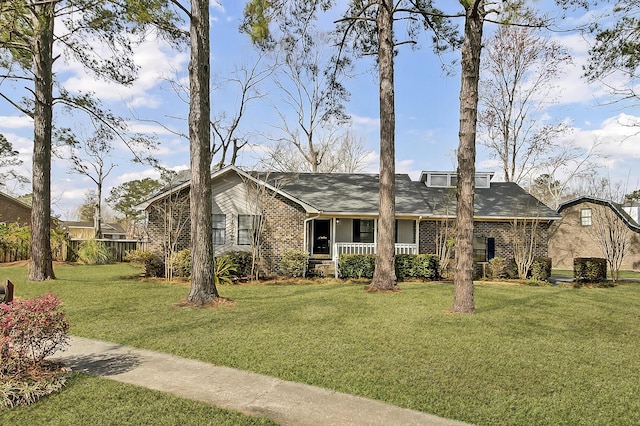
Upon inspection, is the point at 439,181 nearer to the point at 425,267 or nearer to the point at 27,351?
the point at 425,267

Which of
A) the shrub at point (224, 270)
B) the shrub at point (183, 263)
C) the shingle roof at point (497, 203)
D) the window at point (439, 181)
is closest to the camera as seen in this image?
the shrub at point (224, 270)

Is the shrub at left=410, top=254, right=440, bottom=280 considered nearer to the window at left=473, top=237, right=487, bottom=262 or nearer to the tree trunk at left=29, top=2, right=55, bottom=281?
the window at left=473, top=237, right=487, bottom=262

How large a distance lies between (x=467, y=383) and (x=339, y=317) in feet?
12.9

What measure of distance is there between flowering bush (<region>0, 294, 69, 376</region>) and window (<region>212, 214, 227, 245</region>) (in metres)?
11.8

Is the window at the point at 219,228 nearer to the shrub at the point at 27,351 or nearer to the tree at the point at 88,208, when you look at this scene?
the shrub at the point at 27,351

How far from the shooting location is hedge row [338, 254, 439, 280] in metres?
15.6

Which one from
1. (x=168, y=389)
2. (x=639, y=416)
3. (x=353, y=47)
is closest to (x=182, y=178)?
(x=353, y=47)

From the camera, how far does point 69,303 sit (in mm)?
9727

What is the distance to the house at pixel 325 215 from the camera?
16203mm

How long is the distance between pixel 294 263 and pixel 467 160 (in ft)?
27.3

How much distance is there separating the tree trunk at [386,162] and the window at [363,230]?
6.49 m

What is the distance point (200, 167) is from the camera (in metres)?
9.88

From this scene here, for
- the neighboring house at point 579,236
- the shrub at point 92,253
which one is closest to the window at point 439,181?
the neighboring house at point 579,236

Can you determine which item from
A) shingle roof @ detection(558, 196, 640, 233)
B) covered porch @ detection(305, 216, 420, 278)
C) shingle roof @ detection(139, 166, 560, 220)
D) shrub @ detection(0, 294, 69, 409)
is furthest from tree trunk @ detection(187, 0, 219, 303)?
shingle roof @ detection(558, 196, 640, 233)
